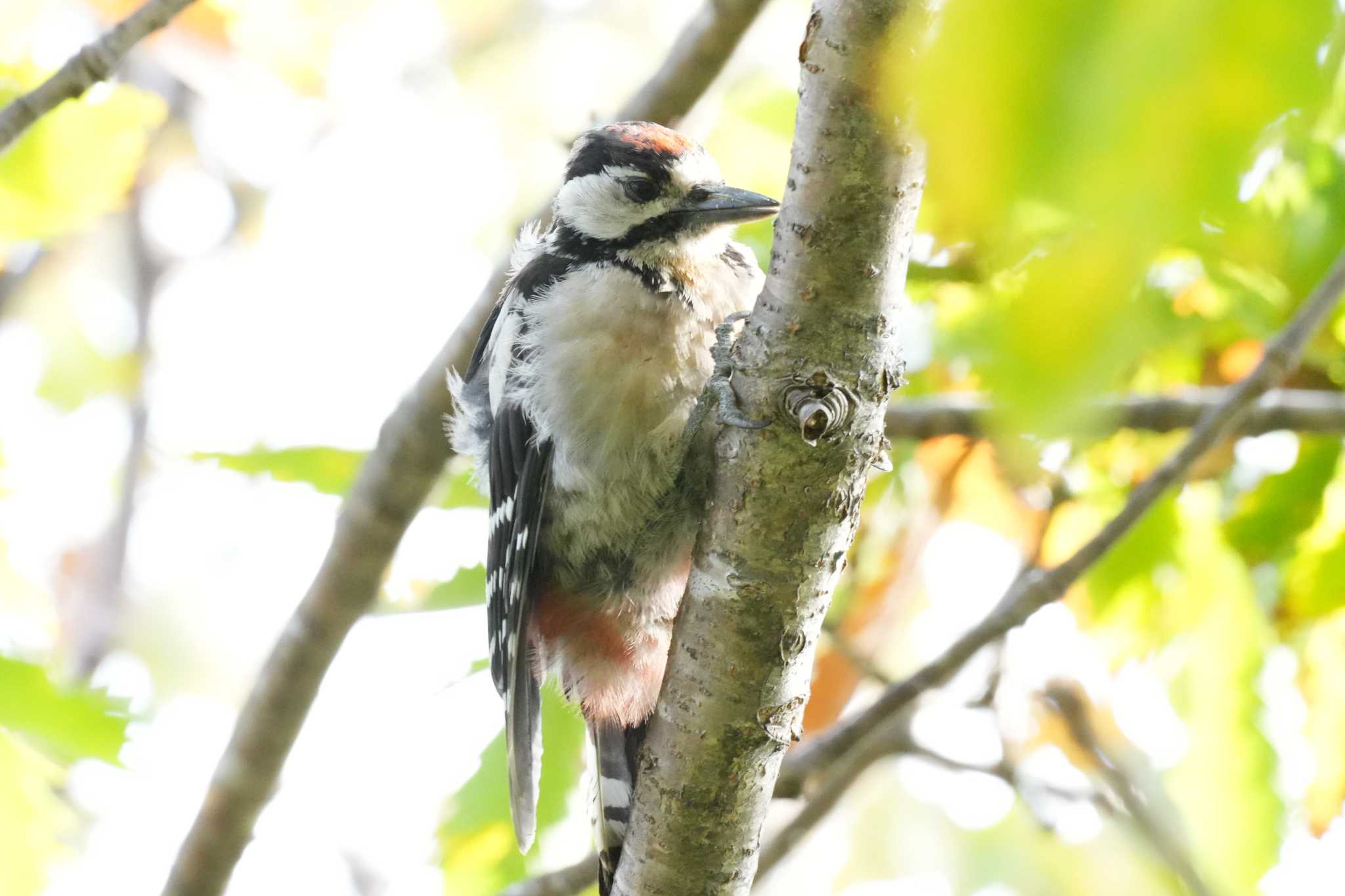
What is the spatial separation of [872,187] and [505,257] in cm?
186

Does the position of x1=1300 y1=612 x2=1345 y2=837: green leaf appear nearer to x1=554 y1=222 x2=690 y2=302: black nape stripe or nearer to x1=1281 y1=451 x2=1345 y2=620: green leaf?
x1=1281 y1=451 x2=1345 y2=620: green leaf

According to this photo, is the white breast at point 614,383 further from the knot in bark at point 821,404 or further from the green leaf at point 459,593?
the knot in bark at point 821,404

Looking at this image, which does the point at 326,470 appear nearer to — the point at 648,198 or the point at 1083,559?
the point at 648,198

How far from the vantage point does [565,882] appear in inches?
98.9

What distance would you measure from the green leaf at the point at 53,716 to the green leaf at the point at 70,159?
920 mm

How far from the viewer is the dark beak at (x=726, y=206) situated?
2502mm

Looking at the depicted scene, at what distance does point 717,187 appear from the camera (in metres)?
2.65

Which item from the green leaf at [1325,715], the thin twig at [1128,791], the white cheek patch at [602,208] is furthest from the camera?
the white cheek patch at [602,208]

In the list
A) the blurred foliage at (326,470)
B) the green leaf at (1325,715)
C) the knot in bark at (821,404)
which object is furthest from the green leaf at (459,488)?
the green leaf at (1325,715)

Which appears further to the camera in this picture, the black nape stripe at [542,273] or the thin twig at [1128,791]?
the black nape stripe at [542,273]

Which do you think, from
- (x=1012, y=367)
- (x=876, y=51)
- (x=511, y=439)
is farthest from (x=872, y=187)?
(x=511, y=439)

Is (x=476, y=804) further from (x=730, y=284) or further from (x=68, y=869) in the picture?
(x=730, y=284)

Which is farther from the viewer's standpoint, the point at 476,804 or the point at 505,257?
the point at 505,257

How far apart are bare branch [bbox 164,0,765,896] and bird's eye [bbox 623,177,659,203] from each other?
0.63 feet
